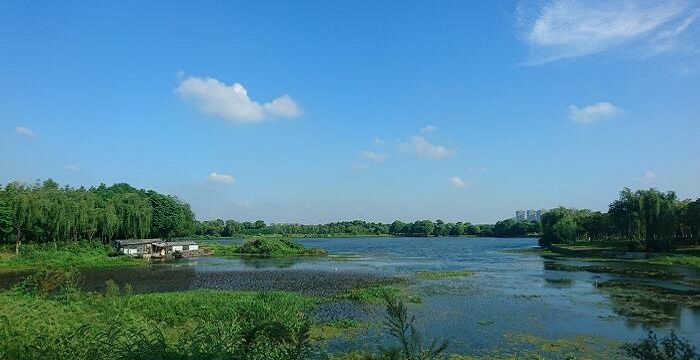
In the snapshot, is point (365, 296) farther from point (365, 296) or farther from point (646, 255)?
point (646, 255)

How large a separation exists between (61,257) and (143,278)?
2336 centimetres

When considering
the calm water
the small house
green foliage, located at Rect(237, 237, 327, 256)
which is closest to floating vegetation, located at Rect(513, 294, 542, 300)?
the calm water

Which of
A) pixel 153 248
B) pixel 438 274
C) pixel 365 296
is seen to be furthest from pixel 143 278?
pixel 153 248

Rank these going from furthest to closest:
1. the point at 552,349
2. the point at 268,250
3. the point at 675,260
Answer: the point at 268,250
the point at 675,260
the point at 552,349

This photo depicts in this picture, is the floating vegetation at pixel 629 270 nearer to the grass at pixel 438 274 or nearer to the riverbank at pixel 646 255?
the riverbank at pixel 646 255

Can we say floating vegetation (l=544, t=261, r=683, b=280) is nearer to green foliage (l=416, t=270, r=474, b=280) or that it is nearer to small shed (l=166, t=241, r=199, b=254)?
green foliage (l=416, t=270, r=474, b=280)

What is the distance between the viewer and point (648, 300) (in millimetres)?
31562

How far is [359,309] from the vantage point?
28891 mm

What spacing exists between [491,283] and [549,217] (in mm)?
70808

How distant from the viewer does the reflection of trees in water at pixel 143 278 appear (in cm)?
3800

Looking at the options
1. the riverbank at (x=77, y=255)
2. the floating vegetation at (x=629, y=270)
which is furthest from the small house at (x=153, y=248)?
the floating vegetation at (x=629, y=270)

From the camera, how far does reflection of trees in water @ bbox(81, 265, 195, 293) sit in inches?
1496

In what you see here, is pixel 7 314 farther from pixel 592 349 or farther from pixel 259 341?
pixel 592 349

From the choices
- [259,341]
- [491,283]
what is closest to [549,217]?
[491,283]
